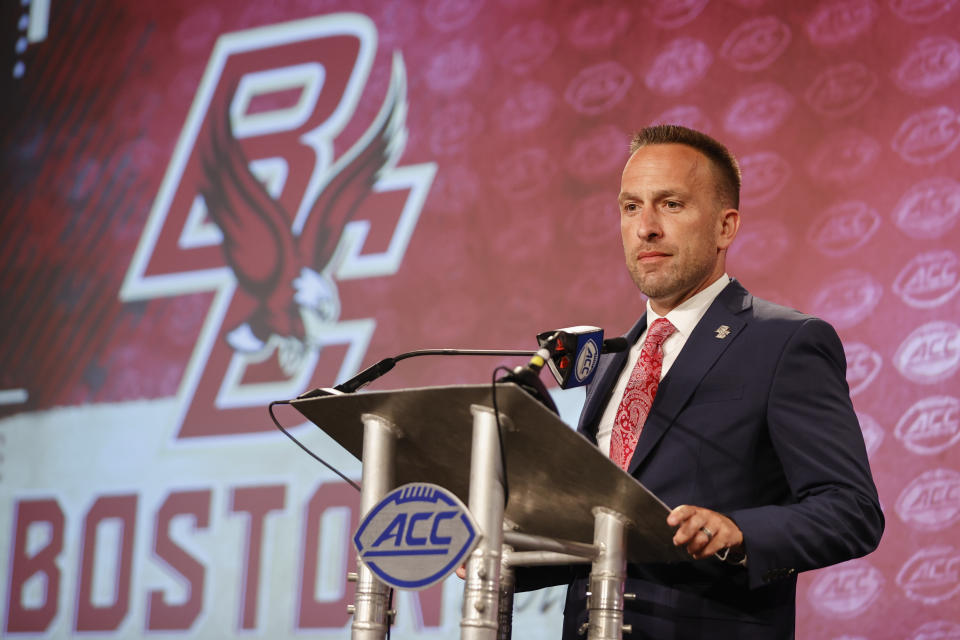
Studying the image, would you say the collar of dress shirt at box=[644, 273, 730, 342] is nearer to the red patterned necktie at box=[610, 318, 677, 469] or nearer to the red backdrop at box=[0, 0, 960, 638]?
the red patterned necktie at box=[610, 318, 677, 469]

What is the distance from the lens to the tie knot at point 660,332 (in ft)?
7.18

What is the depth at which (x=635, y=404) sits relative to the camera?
6.82 feet

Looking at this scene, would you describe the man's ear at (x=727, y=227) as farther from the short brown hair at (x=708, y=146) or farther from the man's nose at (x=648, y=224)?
the man's nose at (x=648, y=224)

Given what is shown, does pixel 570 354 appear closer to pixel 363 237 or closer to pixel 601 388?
pixel 601 388

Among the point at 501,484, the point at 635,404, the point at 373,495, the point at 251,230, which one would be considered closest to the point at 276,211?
the point at 251,230

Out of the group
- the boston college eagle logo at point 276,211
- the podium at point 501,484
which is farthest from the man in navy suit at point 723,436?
the boston college eagle logo at point 276,211

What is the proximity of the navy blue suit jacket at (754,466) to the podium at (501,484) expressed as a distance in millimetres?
140

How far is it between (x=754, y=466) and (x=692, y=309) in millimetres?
378

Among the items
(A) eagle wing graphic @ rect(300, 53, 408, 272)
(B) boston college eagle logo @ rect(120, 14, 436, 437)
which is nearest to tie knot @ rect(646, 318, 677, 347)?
(B) boston college eagle logo @ rect(120, 14, 436, 437)

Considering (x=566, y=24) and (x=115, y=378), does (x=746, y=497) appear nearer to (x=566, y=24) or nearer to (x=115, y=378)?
(x=566, y=24)

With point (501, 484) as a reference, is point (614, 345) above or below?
above

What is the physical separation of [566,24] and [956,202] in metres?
1.39

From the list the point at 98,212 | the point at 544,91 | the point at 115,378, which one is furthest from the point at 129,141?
the point at 544,91

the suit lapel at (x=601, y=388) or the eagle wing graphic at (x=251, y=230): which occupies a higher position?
the eagle wing graphic at (x=251, y=230)
